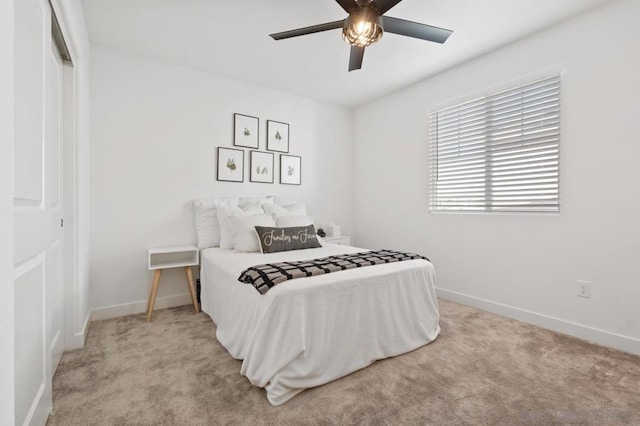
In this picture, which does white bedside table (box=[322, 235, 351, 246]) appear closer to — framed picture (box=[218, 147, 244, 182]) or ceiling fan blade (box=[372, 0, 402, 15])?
framed picture (box=[218, 147, 244, 182])

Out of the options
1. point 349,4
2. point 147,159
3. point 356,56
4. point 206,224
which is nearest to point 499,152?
point 356,56

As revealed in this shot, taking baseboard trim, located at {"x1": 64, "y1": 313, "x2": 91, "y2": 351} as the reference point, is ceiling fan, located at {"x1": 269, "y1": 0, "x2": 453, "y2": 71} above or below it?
above

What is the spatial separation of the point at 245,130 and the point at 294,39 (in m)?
1.26

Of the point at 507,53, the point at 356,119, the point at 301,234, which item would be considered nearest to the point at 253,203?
the point at 301,234

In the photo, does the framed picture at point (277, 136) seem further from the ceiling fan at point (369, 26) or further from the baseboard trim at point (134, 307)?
the baseboard trim at point (134, 307)

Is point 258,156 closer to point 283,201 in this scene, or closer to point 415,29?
point 283,201

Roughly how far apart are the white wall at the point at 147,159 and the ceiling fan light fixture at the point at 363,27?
1806mm

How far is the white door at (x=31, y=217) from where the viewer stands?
104 centimetres

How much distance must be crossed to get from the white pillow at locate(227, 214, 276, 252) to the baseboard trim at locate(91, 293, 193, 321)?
0.89 m

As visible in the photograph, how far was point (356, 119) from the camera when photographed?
4.66 m

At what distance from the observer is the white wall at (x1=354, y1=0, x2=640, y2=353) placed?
2.21 m

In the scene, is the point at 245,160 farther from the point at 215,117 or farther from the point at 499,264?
the point at 499,264

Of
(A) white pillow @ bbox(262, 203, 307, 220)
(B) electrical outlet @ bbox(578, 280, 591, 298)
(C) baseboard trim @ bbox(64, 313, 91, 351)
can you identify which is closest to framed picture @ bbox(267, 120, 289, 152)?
(A) white pillow @ bbox(262, 203, 307, 220)

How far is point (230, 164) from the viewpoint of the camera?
11.6ft
